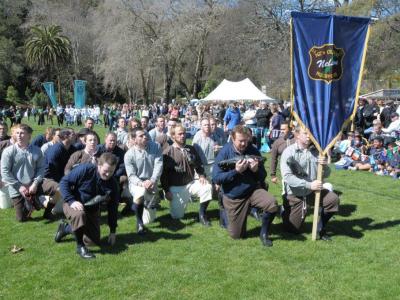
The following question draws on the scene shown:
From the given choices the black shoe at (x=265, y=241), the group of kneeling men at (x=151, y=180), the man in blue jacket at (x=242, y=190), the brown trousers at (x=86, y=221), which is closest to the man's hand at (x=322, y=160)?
the group of kneeling men at (x=151, y=180)

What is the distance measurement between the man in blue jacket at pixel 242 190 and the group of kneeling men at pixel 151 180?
1cm

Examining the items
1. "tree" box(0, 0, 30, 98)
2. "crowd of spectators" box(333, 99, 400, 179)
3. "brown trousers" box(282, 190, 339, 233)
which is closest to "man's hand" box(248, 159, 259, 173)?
"brown trousers" box(282, 190, 339, 233)

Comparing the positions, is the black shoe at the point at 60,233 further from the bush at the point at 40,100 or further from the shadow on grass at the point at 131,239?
the bush at the point at 40,100

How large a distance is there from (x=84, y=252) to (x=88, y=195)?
72 centimetres

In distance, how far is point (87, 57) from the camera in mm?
57000

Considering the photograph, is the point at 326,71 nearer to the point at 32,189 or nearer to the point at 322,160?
the point at 322,160

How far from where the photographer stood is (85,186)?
18.8ft

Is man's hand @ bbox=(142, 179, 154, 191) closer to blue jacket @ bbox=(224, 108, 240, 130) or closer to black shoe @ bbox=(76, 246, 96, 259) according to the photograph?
black shoe @ bbox=(76, 246, 96, 259)

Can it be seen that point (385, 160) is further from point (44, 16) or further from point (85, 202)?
point (44, 16)

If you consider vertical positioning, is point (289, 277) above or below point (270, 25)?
below

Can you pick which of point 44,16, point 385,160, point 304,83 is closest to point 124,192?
point 304,83

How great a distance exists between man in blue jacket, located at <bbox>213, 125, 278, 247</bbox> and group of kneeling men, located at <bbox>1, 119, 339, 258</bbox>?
14mm

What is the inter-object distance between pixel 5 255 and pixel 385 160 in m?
10.0

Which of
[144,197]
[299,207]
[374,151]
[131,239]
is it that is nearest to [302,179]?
[299,207]
